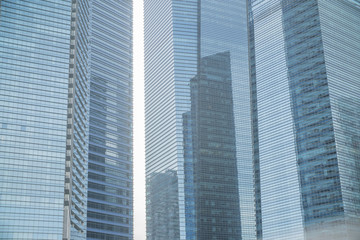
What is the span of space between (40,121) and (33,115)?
8.04ft

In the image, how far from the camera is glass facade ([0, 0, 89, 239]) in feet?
415

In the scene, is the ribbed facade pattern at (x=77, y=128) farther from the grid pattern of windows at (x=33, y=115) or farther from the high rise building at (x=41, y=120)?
the grid pattern of windows at (x=33, y=115)

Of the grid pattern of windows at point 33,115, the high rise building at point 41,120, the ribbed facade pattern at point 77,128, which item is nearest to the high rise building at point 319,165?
the ribbed facade pattern at point 77,128

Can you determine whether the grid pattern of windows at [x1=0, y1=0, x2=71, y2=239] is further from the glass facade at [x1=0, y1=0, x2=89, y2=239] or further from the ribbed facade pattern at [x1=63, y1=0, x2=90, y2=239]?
the ribbed facade pattern at [x1=63, y1=0, x2=90, y2=239]

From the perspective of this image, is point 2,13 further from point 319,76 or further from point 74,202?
point 319,76

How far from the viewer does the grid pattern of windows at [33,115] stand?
413 ft

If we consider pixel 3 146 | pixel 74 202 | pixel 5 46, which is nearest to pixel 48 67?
pixel 5 46

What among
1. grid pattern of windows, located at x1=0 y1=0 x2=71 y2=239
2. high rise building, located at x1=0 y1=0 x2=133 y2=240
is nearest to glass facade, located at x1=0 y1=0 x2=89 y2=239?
grid pattern of windows, located at x1=0 y1=0 x2=71 y2=239

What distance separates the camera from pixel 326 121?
615ft

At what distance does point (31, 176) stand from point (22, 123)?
14.5m

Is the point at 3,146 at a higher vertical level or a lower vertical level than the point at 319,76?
lower

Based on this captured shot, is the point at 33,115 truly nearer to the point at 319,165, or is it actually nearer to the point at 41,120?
the point at 41,120

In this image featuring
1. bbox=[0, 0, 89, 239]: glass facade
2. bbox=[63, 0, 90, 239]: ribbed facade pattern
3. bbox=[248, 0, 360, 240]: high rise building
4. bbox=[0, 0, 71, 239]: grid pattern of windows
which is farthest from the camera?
bbox=[248, 0, 360, 240]: high rise building

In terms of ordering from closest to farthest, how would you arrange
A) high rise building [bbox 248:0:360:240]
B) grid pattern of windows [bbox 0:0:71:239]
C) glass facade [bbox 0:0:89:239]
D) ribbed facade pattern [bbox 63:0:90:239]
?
grid pattern of windows [bbox 0:0:71:239]
glass facade [bbox 0:0:89:239]
ribbed facade pattern [bbox 63:0:90:239]
high rise building [bbox 248:0:360:240]
